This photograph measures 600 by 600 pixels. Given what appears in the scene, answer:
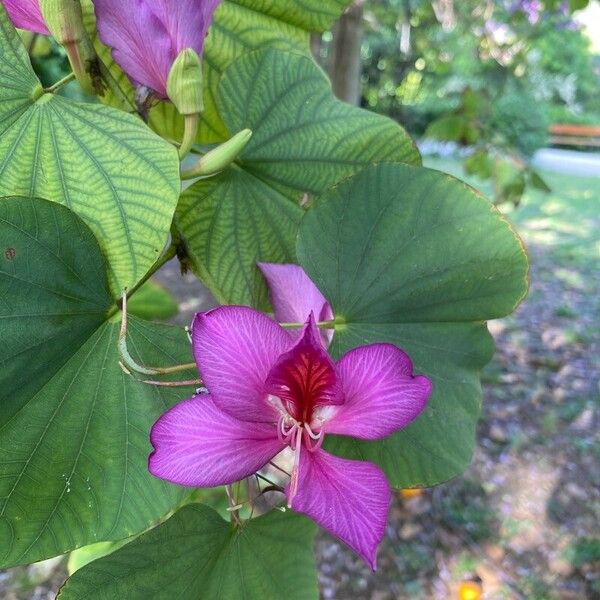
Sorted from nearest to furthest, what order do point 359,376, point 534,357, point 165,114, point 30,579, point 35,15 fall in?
point 359,376 → point 35,15 → point 165,114 → point 30,579 → point 534,357

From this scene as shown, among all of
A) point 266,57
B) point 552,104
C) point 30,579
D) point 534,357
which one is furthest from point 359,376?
point 552,104

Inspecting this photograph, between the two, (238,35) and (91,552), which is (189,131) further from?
(91,552)

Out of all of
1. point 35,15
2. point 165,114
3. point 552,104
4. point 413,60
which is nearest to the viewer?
point 35,15

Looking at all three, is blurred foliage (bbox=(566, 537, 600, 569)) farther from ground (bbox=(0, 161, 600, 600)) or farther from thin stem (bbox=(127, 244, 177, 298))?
thin stem (bbox=(127, 244, 177, 298))

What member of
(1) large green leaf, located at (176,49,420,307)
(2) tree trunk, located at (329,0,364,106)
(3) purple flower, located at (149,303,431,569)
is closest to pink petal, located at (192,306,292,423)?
(3) purple flower, located at (149,303,431,569)

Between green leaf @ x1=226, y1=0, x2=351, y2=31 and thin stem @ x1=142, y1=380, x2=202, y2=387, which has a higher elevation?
green leaf @ x1=226, y1=0, x2=351, y2=31

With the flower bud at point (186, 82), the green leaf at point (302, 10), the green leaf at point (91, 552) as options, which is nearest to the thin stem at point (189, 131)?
the flower bud at point (186, 82)

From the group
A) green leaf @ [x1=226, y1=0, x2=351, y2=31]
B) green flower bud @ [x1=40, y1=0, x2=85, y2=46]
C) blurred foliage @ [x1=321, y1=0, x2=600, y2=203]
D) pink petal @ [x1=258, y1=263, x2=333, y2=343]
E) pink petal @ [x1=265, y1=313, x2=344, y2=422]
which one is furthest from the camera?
blurred foliage @ [x1=321, y1=0, x2=600, y2=203]

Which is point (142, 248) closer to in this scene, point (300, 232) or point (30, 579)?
point (300, 232)
